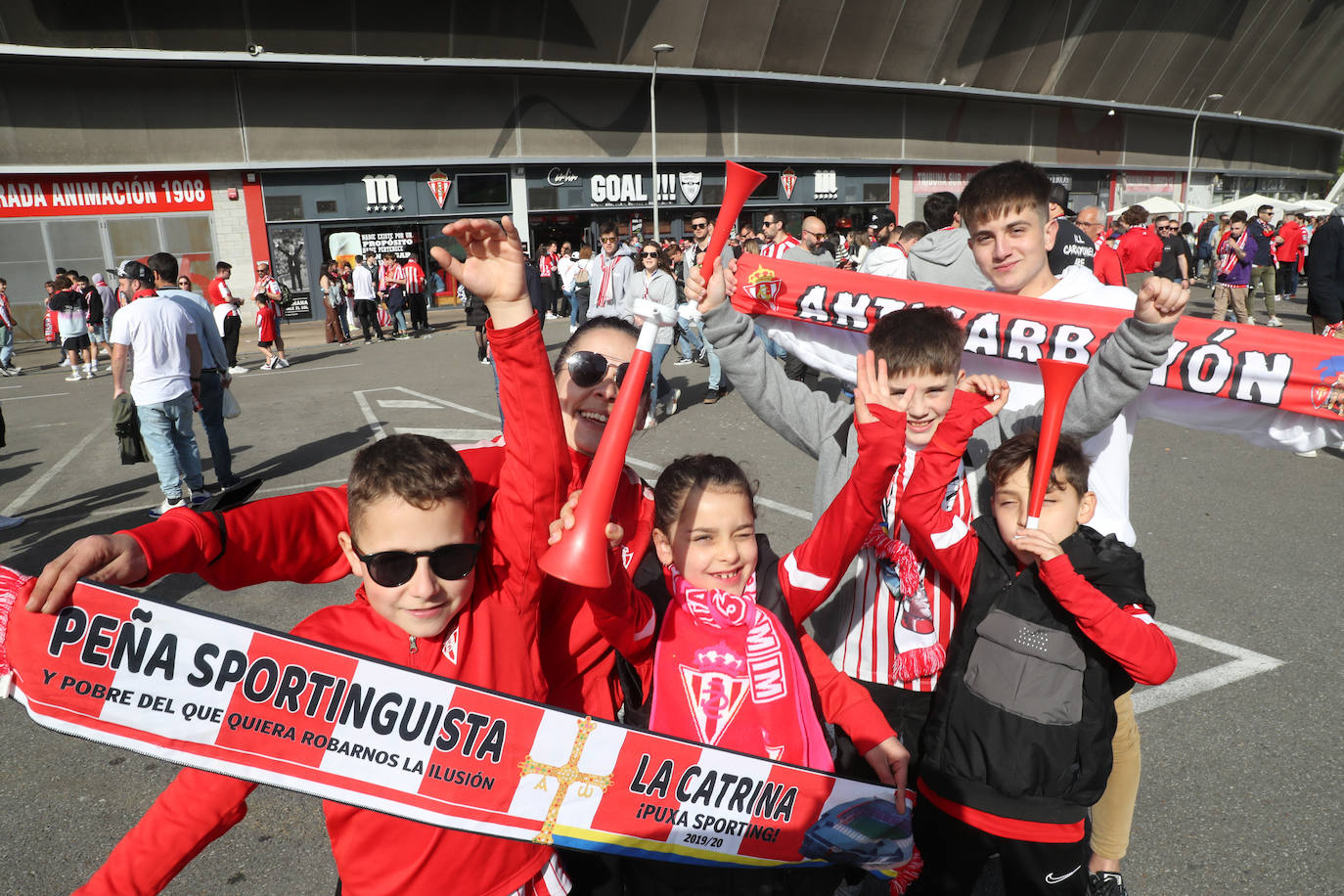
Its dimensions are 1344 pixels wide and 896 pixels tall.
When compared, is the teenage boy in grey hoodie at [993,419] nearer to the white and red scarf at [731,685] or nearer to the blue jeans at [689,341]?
the white and red scarf at [731,685]

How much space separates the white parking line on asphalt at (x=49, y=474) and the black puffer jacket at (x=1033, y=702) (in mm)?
8604

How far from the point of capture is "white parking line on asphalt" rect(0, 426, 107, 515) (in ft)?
25.9

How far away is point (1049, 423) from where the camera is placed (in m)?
2.19

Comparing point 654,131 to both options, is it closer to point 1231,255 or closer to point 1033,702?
point 1231,255

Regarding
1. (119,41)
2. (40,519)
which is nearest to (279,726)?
(40,519)

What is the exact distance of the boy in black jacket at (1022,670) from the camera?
88.4 inches

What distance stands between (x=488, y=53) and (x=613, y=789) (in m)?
25.3

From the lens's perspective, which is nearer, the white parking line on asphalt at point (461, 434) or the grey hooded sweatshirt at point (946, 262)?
the grey hooded sweatshirt at point (946, 262)

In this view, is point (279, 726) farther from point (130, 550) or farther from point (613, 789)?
point (613, 789)

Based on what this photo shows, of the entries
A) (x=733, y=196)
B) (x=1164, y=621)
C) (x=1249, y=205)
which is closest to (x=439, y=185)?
(x=1164, y=621)

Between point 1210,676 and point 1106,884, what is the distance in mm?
1958

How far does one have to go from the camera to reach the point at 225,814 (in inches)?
68.2

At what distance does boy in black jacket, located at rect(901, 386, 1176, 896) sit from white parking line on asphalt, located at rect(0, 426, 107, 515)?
8558 millimetres

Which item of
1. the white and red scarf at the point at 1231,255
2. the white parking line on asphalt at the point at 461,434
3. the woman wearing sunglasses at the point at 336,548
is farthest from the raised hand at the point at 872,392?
the white and red scarf at the point at 1231,255
